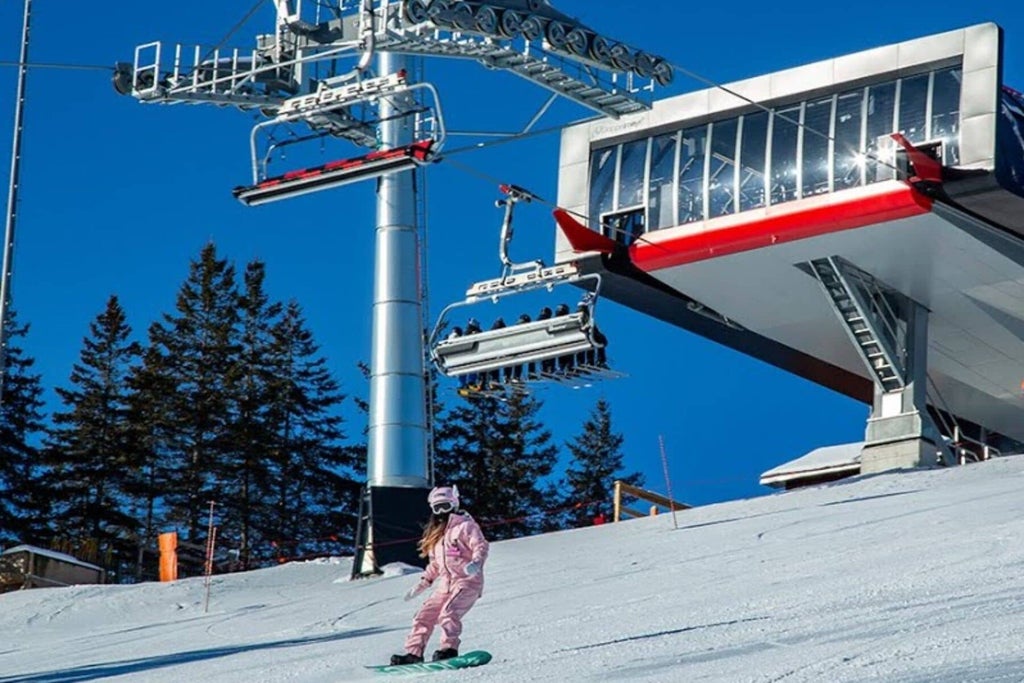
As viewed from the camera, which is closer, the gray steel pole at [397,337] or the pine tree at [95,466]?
the gray steel pole at [397,337]

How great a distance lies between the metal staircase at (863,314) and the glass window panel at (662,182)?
330 centimetres

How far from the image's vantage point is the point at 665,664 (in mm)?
13781

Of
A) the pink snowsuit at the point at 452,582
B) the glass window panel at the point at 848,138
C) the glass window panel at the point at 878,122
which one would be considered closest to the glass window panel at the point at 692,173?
the glass window panel at the point at 848,138

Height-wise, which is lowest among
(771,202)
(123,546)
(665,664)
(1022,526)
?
(665,664)

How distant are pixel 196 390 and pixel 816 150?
26169 mm

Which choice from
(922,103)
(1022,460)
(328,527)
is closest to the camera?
(1022,460)

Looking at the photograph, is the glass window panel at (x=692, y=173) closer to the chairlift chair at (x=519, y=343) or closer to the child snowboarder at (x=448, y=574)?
the chairlift chair at (x=519, y=343)

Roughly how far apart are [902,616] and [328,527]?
152 ft

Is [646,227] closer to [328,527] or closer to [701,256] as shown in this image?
[701,256]

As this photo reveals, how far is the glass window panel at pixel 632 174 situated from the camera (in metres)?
43.7

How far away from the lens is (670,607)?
60.5 ft

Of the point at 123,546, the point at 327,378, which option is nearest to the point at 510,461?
the point at 327,378

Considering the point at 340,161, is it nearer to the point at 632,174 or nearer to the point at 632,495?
the point at 632,495

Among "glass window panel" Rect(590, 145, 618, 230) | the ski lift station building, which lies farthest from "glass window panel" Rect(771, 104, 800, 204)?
"glass window panel" Rect(590, 145, 618, 230)
